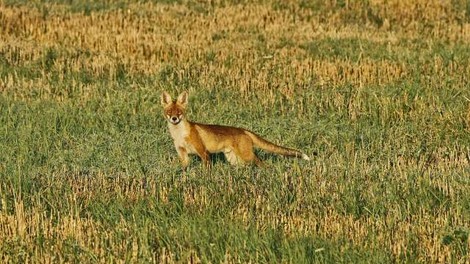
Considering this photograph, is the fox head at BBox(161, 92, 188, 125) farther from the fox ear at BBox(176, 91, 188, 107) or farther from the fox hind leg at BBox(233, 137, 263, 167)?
the fox hind leg at BBox(233, 137, 263, 167)

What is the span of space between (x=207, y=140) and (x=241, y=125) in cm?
268

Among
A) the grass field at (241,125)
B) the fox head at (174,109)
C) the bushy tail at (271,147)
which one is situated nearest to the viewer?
the grass field at (241,125)

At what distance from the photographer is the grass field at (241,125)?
24.8 feet

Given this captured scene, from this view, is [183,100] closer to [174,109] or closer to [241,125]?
[174,109]

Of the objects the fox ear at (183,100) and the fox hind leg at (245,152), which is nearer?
the fox hind leg at (245,152)

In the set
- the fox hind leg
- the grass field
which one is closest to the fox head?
the grass field

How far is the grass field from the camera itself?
757cm

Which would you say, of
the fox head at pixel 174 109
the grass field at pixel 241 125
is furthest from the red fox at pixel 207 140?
the grass field at pixel 241 125

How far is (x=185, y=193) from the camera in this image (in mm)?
9102

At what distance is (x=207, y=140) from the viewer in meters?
11.0

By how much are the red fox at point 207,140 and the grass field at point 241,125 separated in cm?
22

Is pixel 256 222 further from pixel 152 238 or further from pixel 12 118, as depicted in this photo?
pixel 12 118

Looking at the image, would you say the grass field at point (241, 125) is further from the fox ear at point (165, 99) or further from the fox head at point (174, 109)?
the fox ear at point (165, 99)

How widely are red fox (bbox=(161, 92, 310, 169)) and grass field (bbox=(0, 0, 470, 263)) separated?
0.71 ft
